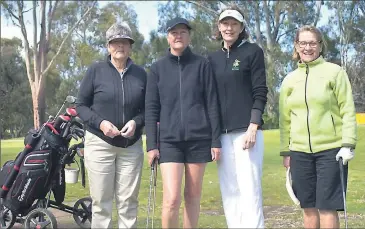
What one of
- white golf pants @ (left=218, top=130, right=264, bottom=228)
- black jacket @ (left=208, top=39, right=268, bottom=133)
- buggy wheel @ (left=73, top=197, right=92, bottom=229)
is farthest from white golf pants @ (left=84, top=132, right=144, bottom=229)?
buggy wheel @ (left=73, top=197, right=92, bottom=229)

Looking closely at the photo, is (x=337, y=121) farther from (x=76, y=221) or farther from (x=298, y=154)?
(x=76, y=221)

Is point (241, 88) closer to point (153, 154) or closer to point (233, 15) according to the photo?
point (233, 15)

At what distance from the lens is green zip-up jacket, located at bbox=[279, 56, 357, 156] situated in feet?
11.5

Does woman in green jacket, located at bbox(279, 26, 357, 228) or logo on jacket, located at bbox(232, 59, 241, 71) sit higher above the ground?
logo on jacket, located at bbox(232, 59, 241, 71)

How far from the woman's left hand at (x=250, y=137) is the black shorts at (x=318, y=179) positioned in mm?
331

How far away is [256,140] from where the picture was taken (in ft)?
11.9

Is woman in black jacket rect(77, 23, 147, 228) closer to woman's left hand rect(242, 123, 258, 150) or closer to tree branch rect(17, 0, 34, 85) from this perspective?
woman's left hand rect(242, 123, 258, 150)

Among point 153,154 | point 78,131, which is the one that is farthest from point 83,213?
point 153,154

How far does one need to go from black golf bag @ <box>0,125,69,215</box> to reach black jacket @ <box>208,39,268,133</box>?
1.89 m

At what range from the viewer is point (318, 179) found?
3.57 metres

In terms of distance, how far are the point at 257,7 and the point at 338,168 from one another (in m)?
24.7

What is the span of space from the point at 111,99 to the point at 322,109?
1.50 m

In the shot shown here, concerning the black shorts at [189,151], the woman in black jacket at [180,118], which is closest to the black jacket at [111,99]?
the woman in black jacket at [180,118]

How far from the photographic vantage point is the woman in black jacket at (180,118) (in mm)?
3654
